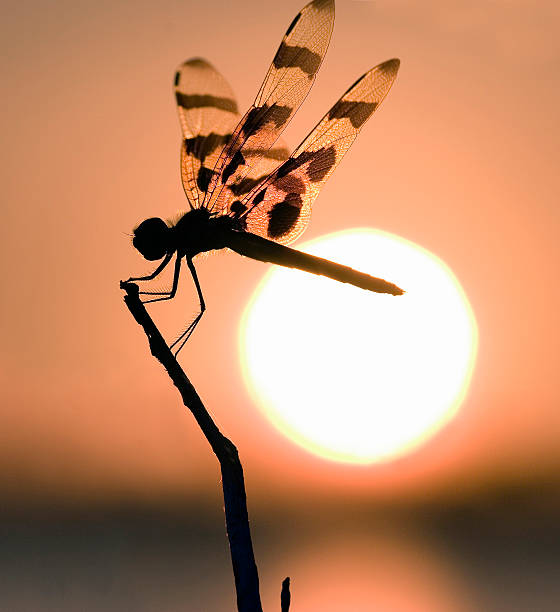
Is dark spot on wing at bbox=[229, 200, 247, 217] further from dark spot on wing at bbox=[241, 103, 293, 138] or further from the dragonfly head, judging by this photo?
the dragonfly head

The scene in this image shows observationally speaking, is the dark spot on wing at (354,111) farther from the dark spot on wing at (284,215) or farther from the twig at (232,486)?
the twig at (232,486)

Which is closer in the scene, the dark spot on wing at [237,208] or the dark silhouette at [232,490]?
the dark silhouette at [232,490]

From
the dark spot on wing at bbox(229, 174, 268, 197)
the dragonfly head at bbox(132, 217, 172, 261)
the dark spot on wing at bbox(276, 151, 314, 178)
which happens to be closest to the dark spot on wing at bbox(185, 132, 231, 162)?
the dark spot on wing at bbox(229, 174, 268, 197)

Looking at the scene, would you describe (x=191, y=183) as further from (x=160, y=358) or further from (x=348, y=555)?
(x=348, y=555)

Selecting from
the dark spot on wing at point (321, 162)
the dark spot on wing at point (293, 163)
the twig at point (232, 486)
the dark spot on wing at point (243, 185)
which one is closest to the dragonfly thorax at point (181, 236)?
the dark spot on wing at point (243, 185)

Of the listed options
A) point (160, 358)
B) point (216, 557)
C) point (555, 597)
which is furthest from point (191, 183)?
point (216, 557)
